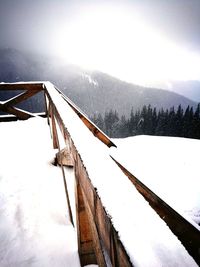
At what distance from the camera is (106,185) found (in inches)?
29.2

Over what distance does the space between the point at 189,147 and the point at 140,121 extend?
3196 inches

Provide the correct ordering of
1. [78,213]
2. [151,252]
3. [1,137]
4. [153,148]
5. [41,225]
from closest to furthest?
1. [151,252]
2. [78,213]
3. [41,225]
4. [1,137]
5. [153,148]

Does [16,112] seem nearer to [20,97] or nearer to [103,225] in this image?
[20,97]

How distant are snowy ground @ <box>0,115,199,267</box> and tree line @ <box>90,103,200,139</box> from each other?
240ft

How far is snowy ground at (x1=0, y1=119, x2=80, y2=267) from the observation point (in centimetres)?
187

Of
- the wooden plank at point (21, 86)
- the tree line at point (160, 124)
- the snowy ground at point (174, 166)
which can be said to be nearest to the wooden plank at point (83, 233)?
the snowy ground at point (174, 166)

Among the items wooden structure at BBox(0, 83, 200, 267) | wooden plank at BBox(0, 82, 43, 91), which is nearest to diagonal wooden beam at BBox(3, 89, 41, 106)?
wooden plank at BBox(0, 82, 43, 91)

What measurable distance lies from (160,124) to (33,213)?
81.5 m

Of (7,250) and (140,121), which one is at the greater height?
(7,250)

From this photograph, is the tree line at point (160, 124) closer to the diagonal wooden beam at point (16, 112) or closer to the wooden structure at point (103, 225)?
the diagonal wooden beam at point (16, 112)

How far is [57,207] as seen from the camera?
253cm

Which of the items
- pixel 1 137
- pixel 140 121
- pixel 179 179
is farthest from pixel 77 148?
pixel 140 121

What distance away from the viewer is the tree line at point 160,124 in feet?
234

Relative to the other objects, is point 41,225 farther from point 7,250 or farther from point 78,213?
point 78,213
